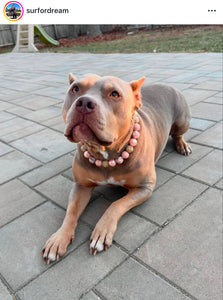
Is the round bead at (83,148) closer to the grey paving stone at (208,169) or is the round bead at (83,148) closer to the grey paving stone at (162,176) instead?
→ the grey paving stone at (162,176)

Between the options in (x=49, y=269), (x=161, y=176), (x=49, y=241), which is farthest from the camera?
(x=161, y=176)

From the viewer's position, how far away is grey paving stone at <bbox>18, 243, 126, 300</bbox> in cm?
195

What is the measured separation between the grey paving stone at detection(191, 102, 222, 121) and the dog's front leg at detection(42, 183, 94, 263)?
101 inches

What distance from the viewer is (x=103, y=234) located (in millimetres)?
2289

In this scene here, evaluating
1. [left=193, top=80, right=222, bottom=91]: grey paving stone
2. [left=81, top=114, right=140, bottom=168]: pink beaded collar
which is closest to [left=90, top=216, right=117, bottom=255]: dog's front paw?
[left=81, top=114, right=140, bottom=168]: pink beaded collar

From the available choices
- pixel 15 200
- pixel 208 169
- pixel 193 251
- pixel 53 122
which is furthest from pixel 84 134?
pixel 53 122

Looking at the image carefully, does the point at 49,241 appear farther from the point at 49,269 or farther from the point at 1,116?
the point at 1,116

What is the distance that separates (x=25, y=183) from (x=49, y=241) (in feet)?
3.71

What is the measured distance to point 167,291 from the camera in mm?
1899

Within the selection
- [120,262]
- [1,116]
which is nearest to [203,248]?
[120,262]

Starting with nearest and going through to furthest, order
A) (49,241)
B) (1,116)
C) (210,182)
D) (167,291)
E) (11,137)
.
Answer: (167,291) → (49,241) → (210,182) → (11,137) → (1,116)
